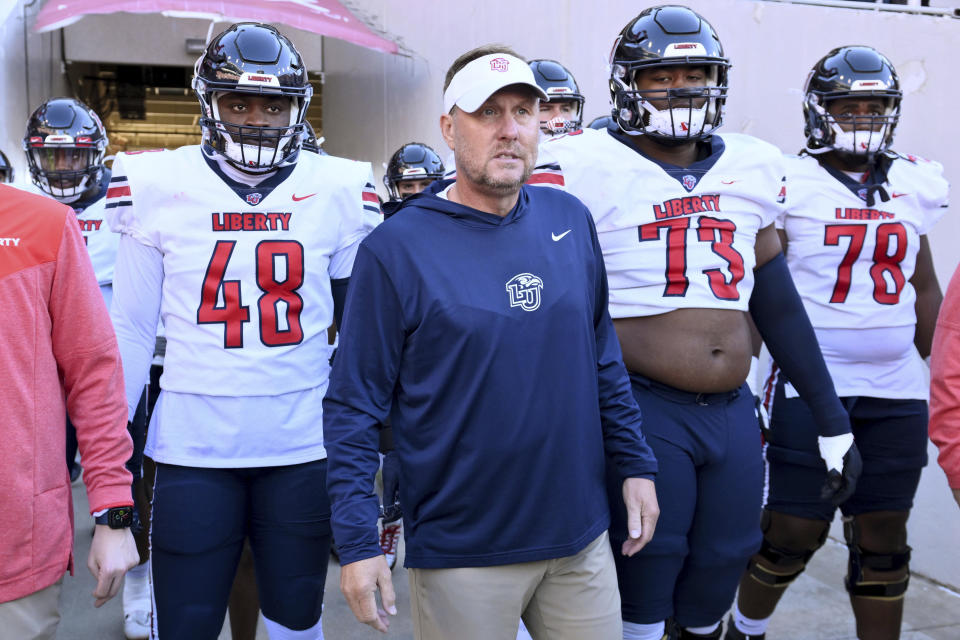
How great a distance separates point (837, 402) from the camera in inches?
130

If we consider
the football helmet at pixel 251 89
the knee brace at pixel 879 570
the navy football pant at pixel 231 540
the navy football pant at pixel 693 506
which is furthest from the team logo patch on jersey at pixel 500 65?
the knee brace at pixel 879 570

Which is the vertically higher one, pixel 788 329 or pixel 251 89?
pixel 251 89

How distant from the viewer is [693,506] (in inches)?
114

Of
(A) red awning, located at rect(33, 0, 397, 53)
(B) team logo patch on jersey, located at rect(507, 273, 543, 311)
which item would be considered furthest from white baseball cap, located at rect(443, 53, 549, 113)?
(A) red awning, located at rect(33, 0, 397, 53)

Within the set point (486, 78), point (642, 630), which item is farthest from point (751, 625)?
point (486, 78)

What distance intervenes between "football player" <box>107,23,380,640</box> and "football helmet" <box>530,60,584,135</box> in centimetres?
247

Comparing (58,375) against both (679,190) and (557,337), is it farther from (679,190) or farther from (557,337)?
(679,190)

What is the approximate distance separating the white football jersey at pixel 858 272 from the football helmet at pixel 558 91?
67.5 inches

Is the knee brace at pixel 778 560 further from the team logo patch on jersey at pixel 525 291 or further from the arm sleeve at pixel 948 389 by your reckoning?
the team logo patch on jersey at pixel 525 291

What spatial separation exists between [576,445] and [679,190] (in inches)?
39.5

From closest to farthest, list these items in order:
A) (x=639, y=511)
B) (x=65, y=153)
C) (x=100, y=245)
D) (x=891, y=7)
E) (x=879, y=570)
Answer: (x=639, y=511) < (x=879, y=570) < (x=100, y=245) < (x=65, y=153) < (x=891, y=7)

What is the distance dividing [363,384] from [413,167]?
4.03 metres

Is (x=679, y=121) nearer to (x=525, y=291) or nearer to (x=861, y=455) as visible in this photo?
(x=525, y=291)

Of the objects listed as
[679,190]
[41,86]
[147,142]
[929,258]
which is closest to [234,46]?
[679,190]
